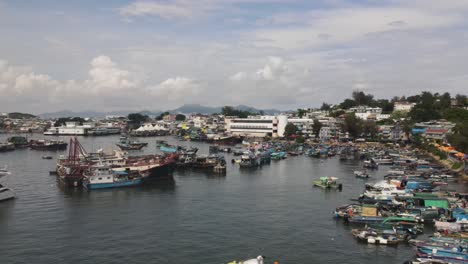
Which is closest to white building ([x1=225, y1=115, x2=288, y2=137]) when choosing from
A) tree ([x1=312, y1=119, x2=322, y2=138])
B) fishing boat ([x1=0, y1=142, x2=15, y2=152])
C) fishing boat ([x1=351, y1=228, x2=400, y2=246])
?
tree ([x1=312, y1=119, x2=322, y2=138])

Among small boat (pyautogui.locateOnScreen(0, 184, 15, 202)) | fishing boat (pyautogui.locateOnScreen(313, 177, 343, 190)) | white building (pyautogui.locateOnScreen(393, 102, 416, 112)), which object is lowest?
small boat (pyautogui.locateOnScreen(0, 184, 15, 202))

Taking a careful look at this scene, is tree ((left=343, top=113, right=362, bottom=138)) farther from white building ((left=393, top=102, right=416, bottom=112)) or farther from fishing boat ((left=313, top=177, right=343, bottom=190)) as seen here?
fishing boat ((left=313, top=177, right=343, bottom=190))

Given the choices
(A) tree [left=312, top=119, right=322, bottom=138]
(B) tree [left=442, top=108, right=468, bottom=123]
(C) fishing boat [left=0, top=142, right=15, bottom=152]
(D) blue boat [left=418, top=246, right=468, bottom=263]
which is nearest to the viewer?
(D) blue boat [left=418, top=246, right=468, bottom=263]

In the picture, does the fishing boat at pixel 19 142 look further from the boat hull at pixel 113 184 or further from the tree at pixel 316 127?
the tree at pixel 316 127

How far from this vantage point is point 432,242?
21.5m

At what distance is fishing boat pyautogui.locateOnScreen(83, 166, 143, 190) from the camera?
1496 inches

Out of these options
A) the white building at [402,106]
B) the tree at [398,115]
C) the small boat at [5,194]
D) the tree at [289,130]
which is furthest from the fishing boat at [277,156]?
the white building at [402,106]

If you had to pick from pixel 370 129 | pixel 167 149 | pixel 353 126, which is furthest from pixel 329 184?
pixel 370 129

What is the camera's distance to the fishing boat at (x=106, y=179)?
1496 inches

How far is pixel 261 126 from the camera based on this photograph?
10481 centimetres

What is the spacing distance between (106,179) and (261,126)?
69147 mm

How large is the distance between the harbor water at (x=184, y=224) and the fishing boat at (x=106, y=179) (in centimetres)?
97

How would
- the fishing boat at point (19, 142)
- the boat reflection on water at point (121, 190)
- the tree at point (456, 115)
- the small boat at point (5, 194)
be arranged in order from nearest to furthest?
the small boat at point (5, 194)
the boat reflection on water at point (121, 190)
the tree at point (456, 115)
the fishing boat at point (19, 142)

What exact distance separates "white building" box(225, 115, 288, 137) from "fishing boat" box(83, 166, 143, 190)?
64920 mm
